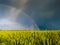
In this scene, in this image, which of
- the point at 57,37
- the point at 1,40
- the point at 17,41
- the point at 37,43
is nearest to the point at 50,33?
the point at 57,37

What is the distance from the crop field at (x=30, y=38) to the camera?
7.23ft

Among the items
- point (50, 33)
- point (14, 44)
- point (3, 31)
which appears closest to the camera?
point (14, 44)

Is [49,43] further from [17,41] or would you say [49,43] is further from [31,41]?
[17,41]

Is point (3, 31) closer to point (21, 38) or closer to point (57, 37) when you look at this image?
point (21, 38)

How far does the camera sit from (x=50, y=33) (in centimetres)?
238

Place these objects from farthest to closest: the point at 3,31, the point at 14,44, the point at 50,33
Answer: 1. the point at 3,31
2. the point at 50,33
3. the point at 14,44

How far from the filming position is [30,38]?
226 centimetres

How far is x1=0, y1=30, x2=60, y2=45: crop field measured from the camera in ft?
7.23

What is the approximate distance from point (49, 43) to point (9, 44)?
1.49 ft

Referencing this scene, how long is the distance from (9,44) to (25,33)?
0.93 feet

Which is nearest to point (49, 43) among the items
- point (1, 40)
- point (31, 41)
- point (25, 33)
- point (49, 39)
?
point (49, 39)

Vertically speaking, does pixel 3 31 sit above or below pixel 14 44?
above

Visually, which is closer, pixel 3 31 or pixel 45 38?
pixel 45 38

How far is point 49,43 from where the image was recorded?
2.20m
